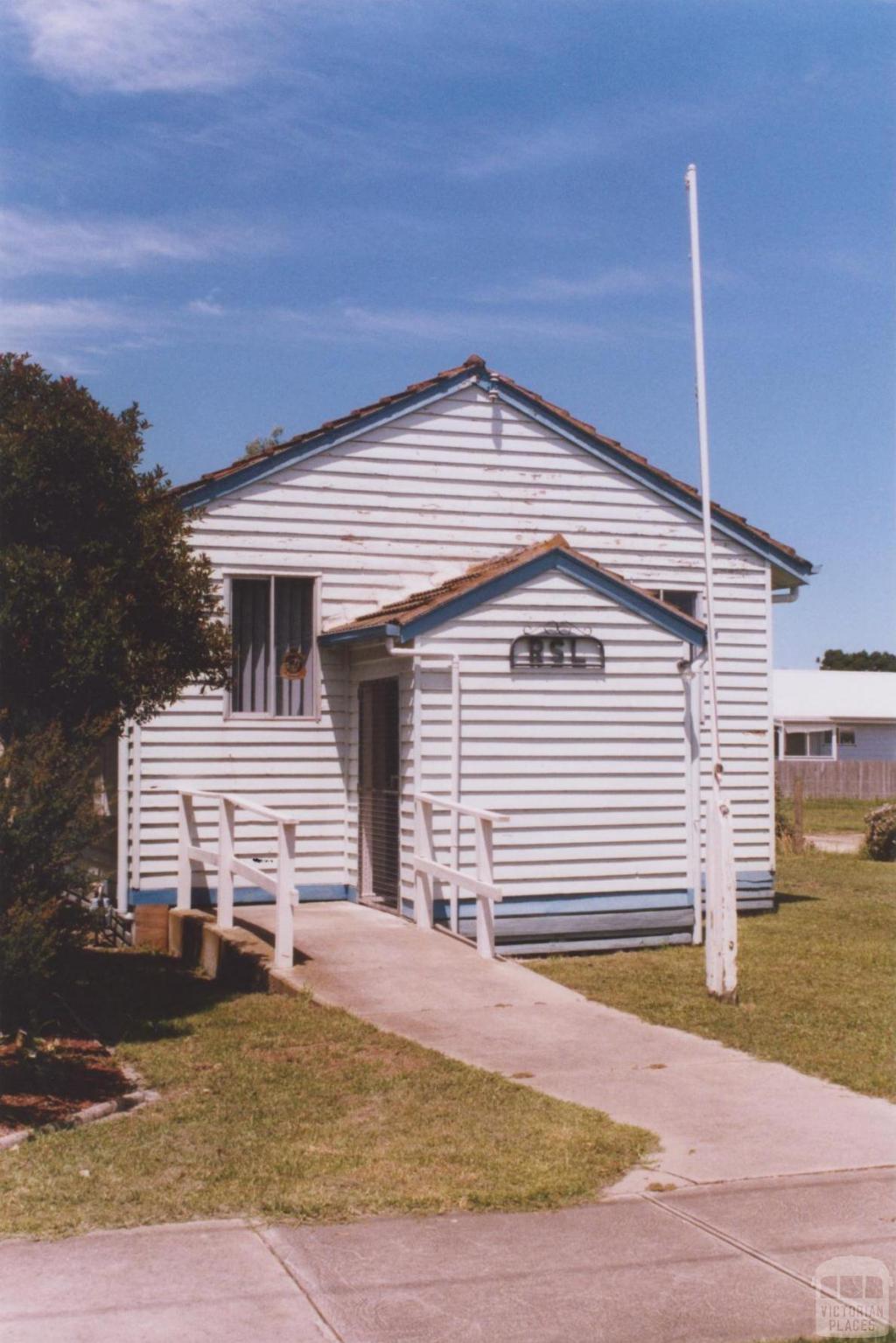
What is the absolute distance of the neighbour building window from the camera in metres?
52.3

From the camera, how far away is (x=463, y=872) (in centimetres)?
1250

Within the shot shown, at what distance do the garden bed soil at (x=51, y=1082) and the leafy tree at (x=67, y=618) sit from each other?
11.2 inches

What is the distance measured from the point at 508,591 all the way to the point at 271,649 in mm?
2690

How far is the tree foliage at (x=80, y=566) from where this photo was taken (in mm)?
8922

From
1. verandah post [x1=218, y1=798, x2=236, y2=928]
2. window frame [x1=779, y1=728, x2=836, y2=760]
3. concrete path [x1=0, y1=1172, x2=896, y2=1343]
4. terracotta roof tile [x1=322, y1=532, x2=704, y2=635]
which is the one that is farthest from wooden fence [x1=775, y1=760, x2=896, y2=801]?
concrete path [x1=0, y1=1172, x2=896, y2=1343]

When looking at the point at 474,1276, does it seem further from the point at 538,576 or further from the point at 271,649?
the point at 271,649

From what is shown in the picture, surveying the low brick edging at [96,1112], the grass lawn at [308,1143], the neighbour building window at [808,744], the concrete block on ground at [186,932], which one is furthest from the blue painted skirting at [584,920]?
the neighbour building window at [808,744]

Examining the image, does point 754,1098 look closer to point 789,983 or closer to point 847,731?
point 789,983

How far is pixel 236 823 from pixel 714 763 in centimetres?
565

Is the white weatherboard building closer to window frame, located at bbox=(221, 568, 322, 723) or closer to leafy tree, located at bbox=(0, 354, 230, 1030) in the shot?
window frame, located at bbox=(221, 568, 322, 723)

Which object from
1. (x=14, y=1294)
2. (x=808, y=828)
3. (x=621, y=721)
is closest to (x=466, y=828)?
(x=621, y=721)

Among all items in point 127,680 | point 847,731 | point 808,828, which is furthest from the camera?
point 847,731

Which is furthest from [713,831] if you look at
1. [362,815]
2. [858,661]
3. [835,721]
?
[858,661]

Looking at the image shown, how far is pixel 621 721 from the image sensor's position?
531 inches
